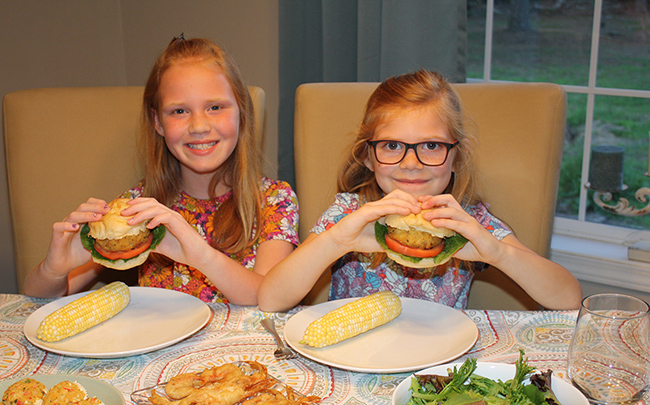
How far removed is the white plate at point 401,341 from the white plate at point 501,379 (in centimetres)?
13

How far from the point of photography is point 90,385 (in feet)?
3.98

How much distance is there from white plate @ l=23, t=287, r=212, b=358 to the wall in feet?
5.30

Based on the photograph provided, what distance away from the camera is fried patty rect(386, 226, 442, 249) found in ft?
5.37

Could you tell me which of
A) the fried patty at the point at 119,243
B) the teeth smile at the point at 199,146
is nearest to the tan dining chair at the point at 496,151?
the teeth smile at the point at 199,146

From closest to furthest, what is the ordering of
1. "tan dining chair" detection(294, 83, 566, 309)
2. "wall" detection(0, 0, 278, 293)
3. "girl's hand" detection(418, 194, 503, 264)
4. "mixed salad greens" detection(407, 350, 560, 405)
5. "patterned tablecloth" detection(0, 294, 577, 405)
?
"mixed salad greens" detection(407, 350, 560, 405), "patterned tablecloth" detection(0, 294, 577, 405), "girl's hand" detection(418, 194, 503, 264), "tan dining chair" detection(294, 83, 566, 309), "wall" detection(0, 0, 278, 293)

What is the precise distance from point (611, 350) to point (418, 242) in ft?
1.95

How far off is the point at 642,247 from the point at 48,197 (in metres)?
2.68

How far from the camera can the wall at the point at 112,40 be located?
11.6 ft

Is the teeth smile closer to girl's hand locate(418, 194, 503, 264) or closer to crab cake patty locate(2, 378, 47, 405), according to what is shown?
girl's hand locate(418, 194, 503, 264)

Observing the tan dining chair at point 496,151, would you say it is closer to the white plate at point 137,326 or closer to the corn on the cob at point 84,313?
the white plate at point 137,326

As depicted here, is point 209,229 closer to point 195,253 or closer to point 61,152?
point 195,253

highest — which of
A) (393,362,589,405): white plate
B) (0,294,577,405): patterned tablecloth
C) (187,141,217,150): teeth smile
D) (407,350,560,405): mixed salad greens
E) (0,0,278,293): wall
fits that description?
(0,0,278,293): wall

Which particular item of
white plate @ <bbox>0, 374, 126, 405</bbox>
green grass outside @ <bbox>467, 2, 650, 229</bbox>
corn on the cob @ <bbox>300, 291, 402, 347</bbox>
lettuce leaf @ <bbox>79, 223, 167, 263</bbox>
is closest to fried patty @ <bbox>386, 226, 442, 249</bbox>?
corn on the cob @ <bbox>300, 291, 402, 347</bbox>

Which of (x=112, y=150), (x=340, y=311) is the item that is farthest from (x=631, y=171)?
(x=112, y=150)
